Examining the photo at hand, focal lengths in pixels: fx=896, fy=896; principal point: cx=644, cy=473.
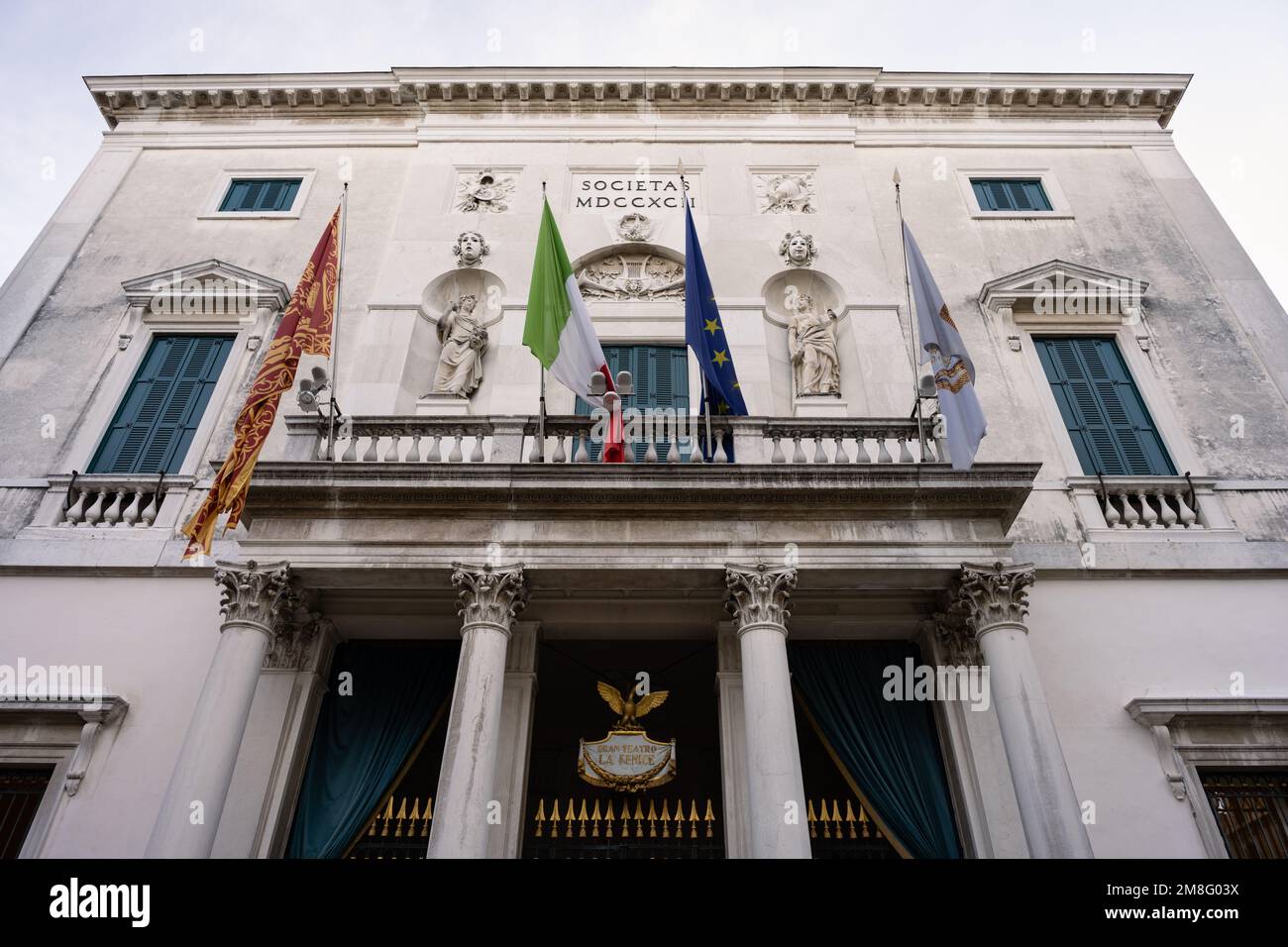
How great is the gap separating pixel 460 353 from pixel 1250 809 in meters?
11.5

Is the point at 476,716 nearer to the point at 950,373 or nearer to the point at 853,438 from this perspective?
the point at 853,438

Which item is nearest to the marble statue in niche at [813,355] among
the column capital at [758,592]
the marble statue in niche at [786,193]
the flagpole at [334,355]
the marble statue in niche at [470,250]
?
the marble statue in niche at [786,193]

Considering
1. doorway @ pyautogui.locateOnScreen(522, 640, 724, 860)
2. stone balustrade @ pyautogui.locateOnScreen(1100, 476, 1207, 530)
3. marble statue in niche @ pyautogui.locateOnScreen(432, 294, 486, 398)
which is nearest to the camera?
doorway @ pyautogui.locateOnScreen(522, 640, 724, 860)

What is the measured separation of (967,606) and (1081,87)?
1225 centimetres

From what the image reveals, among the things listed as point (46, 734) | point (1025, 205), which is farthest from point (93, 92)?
point (1025, 205)

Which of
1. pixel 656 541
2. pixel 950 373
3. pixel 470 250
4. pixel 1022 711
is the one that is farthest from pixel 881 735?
pixel 470 250

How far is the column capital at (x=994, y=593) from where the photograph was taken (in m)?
9.72

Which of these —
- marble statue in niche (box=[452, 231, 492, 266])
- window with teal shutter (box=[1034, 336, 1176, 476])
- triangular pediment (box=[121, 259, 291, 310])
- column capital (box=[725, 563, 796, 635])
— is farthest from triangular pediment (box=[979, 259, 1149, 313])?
triangular pediment (box=[121, 259, 291, 310])

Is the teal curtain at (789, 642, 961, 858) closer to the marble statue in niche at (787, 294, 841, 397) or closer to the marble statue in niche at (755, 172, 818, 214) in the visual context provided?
the marble statue in niche at (787, 294, 841, 397)

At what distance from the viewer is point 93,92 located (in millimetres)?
17250

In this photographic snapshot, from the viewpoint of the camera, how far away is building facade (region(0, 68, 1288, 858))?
979 centimetres

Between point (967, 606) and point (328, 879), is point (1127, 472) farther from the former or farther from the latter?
point (328, 879)

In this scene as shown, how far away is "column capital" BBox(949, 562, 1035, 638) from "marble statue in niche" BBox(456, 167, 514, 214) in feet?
33.8

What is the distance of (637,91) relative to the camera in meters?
17.0
